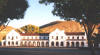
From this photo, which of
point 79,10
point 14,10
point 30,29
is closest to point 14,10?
point 14,10

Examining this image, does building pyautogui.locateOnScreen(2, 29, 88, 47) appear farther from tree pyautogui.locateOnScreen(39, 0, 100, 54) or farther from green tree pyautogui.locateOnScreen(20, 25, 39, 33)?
tree pyautogui.locateOnScreen(39, 0, 100, 54)

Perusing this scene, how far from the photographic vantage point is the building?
100 meters

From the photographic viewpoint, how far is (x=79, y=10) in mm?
25109

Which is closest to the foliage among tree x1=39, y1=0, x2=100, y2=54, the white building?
tree x1=39, y1=0, x2=100, y2=54

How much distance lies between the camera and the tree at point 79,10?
74.5 ft

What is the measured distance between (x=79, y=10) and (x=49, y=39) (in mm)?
77830

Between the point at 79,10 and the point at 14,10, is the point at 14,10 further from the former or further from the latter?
the point at 79,10

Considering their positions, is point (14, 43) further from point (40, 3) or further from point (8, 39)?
point (40, 3)

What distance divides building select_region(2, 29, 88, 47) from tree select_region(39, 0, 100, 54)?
240 feet

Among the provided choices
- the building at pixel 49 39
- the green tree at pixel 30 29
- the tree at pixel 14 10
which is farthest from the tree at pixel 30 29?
the tree at pixel 14 10

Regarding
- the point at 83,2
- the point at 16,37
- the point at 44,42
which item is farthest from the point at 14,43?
the point at 83,2

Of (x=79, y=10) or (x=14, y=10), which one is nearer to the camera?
(x=79, y=10)

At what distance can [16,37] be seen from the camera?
105188mm

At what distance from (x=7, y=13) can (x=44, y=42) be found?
235 feet
